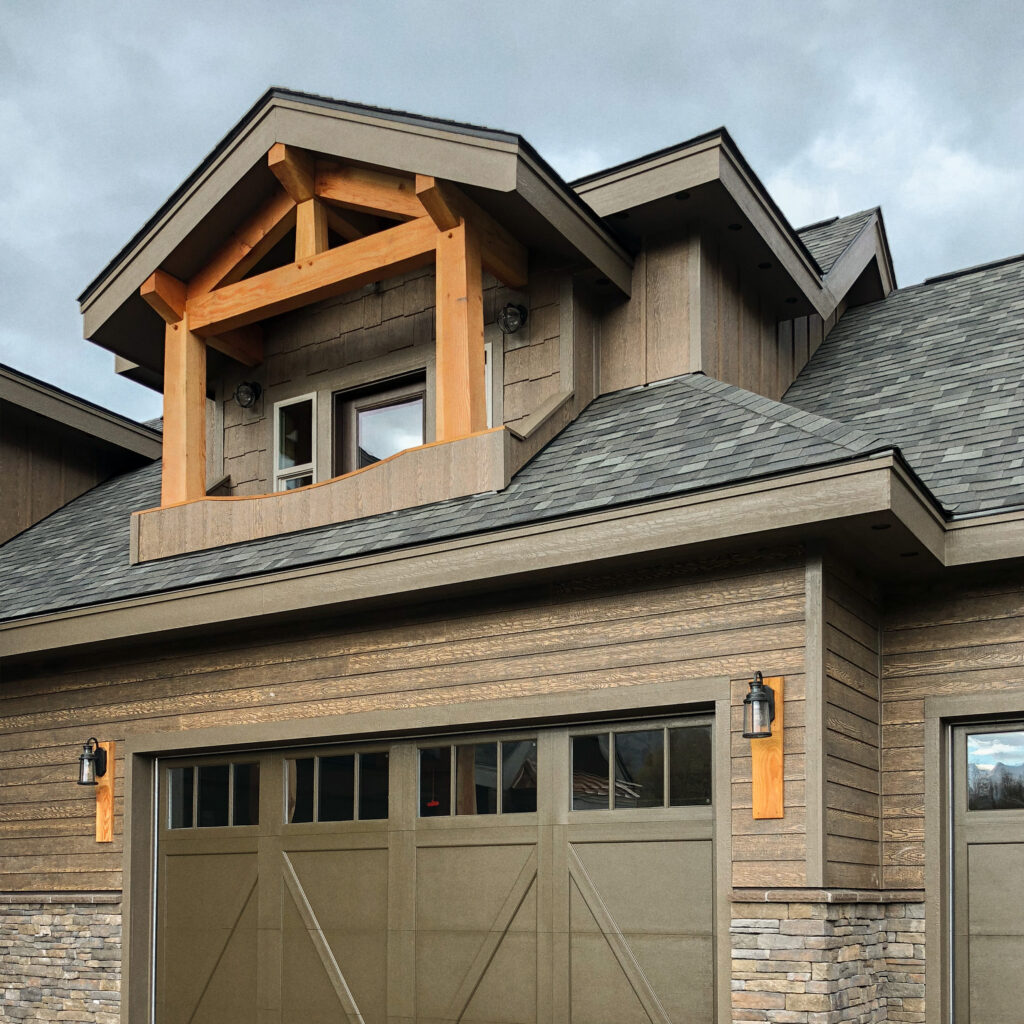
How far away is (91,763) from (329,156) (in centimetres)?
470

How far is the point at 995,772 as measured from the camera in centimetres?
686

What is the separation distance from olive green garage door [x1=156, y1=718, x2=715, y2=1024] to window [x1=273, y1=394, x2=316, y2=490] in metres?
2.27

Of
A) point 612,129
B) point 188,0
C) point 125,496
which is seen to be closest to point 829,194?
point 612,129

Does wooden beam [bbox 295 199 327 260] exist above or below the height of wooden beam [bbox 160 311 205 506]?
above

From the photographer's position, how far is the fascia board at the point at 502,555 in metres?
6.34

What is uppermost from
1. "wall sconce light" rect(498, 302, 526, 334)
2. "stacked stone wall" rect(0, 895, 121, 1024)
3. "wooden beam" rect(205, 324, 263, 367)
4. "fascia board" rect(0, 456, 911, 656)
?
"wooden beam" rect(205, 324, 263, 367)

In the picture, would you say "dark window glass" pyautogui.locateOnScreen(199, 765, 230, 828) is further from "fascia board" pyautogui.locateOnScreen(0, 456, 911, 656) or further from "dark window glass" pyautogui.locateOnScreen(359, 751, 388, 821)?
"dark window glass" pyautogui.locateOnScreen(359, 751, 388, 821)

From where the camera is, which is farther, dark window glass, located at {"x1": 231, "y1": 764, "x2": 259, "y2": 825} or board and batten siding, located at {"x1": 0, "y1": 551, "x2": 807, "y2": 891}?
dark window glass, located at {"x1": 231, "y1": 764, "x2": 259, "y2": 825}

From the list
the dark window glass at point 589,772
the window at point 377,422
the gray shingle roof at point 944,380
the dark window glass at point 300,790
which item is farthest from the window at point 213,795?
the gray shingle roof at point 944,380

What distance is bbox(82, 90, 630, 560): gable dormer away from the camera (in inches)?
330

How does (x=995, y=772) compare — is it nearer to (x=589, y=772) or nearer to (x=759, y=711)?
(x=759, y=711)

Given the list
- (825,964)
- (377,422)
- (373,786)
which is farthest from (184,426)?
(825,964)

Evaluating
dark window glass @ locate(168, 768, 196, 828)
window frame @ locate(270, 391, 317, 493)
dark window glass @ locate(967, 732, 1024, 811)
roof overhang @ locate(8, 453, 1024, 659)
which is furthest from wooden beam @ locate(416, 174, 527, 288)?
dark window glass @ locate(967, 732, 1024, 811)

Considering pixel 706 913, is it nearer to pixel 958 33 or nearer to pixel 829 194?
pixel 958 33
